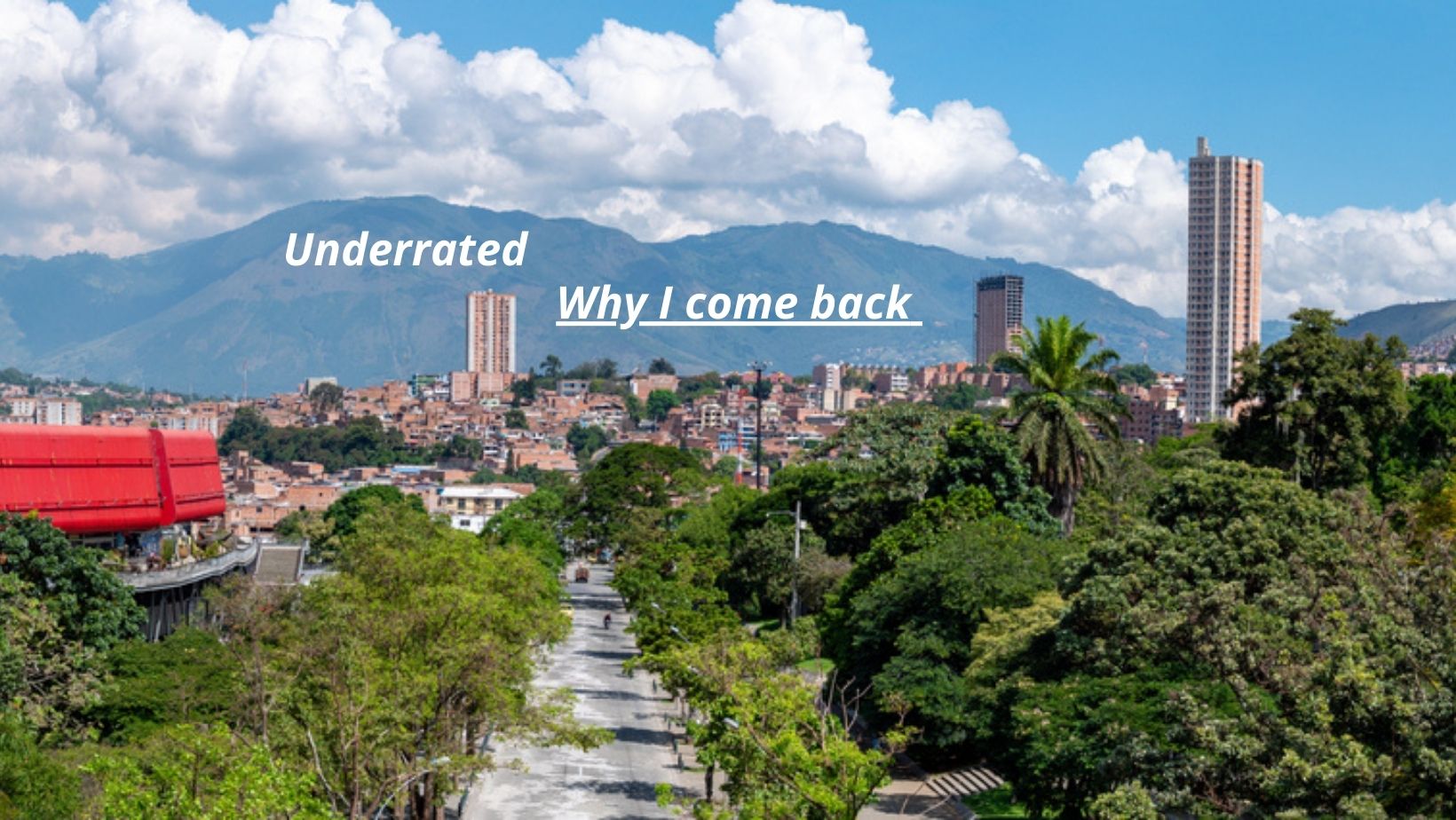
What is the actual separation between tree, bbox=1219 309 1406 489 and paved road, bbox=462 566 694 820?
1922cm

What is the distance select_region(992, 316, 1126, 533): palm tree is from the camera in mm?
54969

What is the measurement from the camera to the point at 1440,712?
2341 cm

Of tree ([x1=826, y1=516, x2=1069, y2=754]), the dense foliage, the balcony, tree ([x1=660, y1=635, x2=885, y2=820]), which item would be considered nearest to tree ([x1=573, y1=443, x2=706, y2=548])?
the balcony

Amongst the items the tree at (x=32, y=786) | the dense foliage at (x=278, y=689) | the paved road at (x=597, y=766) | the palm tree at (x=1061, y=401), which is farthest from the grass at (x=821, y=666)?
the tree at (x=32, y=786)

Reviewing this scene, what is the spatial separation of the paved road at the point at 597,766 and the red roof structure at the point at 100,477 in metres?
14.7

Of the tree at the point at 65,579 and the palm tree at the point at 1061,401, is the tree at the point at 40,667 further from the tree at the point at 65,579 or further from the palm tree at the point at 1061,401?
the palm tree at the point at 1061,401

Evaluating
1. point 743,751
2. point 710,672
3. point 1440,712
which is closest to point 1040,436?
point 710,672

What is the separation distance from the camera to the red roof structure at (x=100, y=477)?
54.8m

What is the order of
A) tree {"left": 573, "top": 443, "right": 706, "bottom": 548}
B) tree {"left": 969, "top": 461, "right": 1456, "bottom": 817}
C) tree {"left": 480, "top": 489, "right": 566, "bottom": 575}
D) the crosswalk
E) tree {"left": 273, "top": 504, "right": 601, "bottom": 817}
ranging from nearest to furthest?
tree {"left": 969, "top": 461, "right": 1456, "bottom": 817} → tree {"left": 273, "top": 504, "right": 601, "bottom": 817} → the crosswalk → tree {"left": 480, "top": 489, "right": 566, "bottom": 575} → tree {"left": 573, "top": 443, "right": 706, "bottom": 548}

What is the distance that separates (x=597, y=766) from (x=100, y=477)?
20.5 meters

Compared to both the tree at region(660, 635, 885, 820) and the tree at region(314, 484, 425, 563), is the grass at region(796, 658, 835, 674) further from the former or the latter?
the tree at region(314, 484, 425, 563)

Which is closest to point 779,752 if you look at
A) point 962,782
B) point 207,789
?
point 207,789

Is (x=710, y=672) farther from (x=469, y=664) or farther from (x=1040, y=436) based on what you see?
(x=1040, y=436)

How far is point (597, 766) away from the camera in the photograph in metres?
50.1
